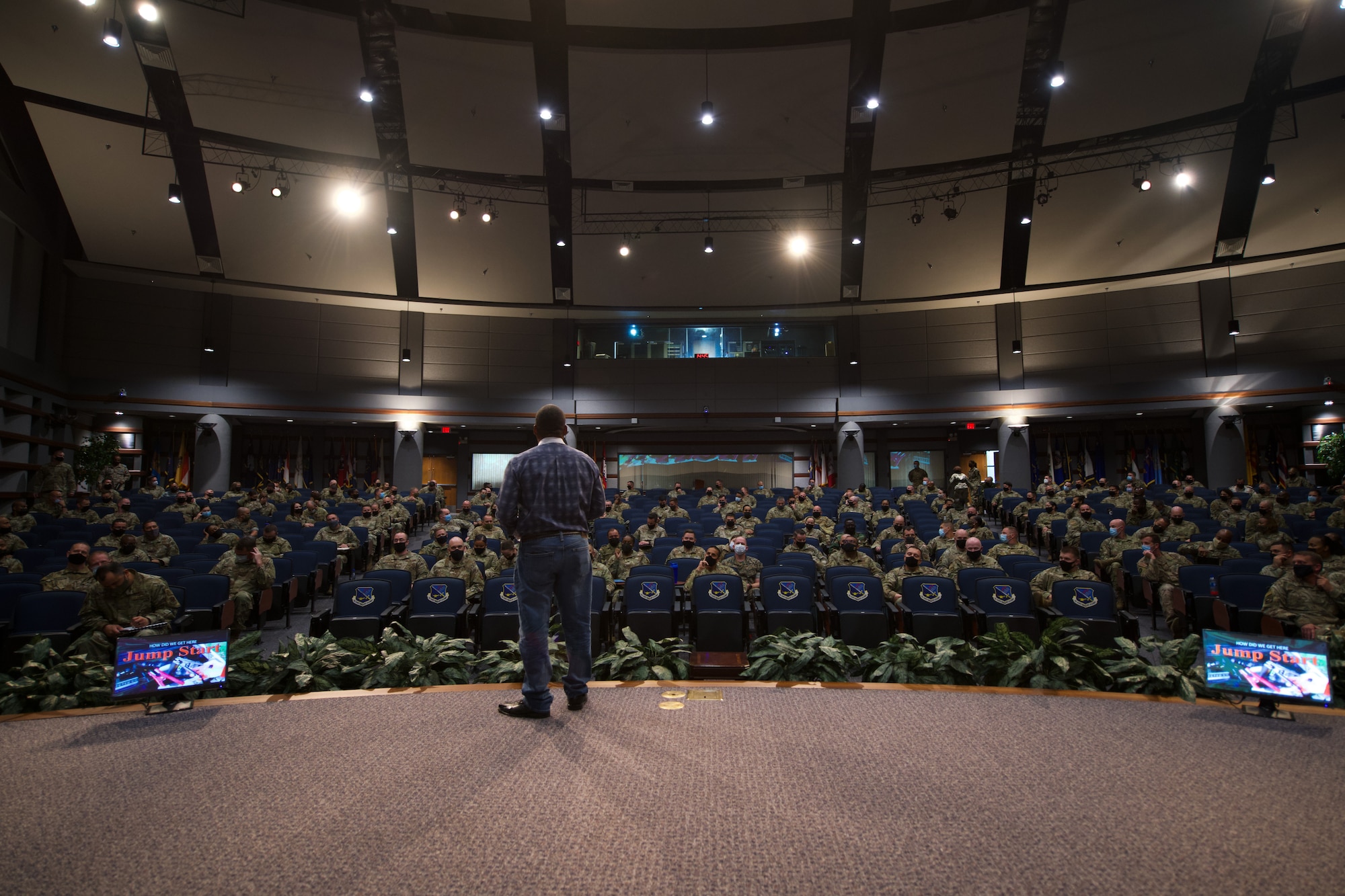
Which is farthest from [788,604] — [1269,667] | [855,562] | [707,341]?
[707,341]

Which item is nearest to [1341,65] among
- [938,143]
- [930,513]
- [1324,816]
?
[938,143]

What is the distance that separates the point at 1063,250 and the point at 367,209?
53.9 ft

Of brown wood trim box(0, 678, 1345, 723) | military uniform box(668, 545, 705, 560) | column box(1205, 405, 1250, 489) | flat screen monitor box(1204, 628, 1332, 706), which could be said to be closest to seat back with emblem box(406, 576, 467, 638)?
brown wood trim box(0, 678, 1345, 723)

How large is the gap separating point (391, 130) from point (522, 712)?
14030mm

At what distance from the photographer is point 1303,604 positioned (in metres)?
4.75

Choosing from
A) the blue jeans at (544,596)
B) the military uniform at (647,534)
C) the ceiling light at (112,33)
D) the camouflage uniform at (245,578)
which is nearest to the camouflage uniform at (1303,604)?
the blue jeans at (544,596)

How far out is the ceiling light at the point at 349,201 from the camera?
46.3ft

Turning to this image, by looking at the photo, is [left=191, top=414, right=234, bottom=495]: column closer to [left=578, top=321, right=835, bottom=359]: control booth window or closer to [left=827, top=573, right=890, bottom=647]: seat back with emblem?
[left=578, top=321, right=835, bottom=359]: control booth window

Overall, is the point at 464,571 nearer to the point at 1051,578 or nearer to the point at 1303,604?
the point at 1051,578

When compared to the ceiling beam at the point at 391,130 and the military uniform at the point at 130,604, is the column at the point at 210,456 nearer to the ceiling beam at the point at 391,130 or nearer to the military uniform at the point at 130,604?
the ceiling beam at the point at 391,130

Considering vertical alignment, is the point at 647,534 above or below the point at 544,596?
below

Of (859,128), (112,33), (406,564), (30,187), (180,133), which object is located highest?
(859,128)

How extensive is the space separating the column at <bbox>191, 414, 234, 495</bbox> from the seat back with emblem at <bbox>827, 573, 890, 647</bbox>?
617 inches

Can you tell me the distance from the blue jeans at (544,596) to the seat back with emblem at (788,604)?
2995 mm
